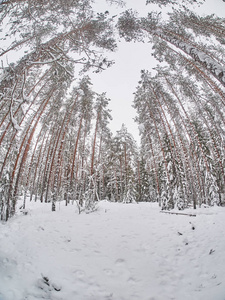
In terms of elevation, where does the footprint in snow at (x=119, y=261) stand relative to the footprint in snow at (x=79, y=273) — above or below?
below

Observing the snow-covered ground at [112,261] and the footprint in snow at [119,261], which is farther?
the footprint in snow at [119,261]

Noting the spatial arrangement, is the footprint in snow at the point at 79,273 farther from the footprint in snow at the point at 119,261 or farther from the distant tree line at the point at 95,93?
the distant tree line at the point at 95,93

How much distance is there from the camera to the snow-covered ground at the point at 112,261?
3098 mm

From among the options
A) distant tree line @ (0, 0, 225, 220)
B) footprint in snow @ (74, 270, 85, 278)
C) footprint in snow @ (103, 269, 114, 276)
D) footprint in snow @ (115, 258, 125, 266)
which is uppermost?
distant tree line @ (0, 0, 225, 220)

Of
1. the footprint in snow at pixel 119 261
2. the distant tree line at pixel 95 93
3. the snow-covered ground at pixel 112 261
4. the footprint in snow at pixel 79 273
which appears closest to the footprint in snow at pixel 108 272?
the snow-covered ground at pixel 112 261

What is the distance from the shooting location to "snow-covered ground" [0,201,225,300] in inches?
122

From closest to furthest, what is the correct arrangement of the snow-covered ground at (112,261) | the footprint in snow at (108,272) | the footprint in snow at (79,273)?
1. the snow-covered ground at (112,261)
2. the footprint in snow at (79,273)
3. the footprint in snow at (108,272)

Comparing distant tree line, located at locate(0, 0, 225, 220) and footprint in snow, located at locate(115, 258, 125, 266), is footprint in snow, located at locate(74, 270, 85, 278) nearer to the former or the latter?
footprint in snow, located at locate(115, 258, 125, 266)

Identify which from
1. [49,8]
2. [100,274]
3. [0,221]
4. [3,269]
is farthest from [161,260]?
[49,8]

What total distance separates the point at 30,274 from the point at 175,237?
515 cm

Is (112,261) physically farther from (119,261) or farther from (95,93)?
(95,93)

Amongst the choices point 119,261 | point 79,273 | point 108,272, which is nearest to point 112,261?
point 119,261

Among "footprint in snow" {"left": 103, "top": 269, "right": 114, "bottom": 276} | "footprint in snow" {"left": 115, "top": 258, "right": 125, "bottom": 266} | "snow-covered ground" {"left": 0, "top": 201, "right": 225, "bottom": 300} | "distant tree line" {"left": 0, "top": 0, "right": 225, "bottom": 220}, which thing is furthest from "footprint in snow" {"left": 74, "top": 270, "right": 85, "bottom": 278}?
"distant tree line" {"left": 0, "top": 0, "right": 225, "bottom": 220}

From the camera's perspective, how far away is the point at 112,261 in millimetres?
4480
